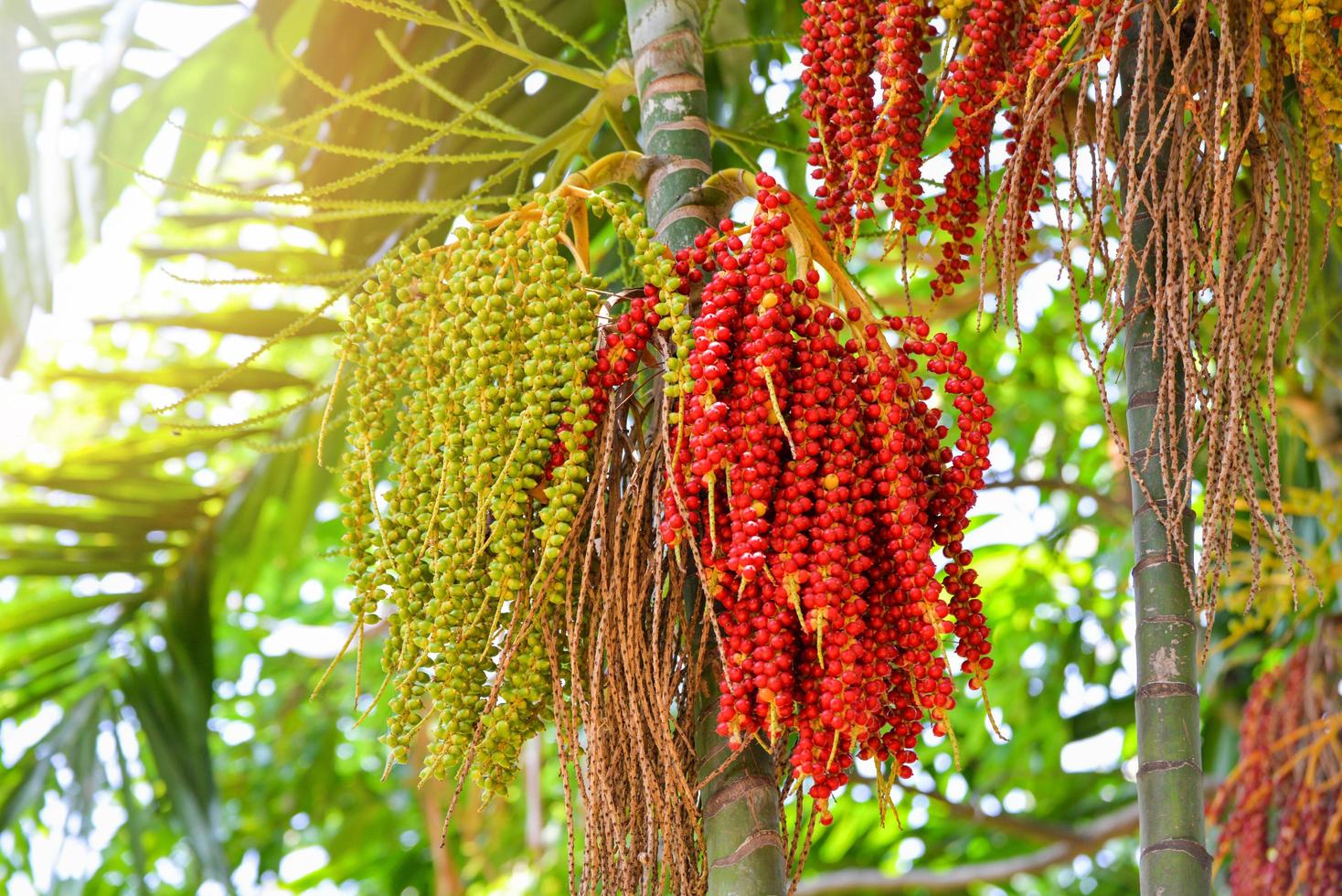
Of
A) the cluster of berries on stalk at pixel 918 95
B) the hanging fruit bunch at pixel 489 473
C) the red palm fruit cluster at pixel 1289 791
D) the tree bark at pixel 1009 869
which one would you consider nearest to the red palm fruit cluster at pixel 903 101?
the cluster of berries on stalk at pixel 918 95

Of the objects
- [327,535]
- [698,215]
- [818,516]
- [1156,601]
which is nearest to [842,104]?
[698,215]

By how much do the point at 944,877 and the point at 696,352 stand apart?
3125 millimetres

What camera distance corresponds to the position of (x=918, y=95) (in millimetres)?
1443

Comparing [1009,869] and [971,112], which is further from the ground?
[971,112]

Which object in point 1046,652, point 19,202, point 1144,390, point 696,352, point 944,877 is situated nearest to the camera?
point 696,352

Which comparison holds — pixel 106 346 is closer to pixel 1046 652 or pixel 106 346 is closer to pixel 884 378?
pixel 1046 652

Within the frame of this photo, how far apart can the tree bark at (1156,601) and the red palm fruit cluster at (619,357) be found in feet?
1.56

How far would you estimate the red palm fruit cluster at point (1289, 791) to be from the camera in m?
2.72

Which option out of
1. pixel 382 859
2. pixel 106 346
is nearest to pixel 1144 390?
pixel 382 859

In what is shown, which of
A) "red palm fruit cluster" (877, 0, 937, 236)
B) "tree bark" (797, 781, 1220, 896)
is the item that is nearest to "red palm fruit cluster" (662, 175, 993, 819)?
"red palm fruit cluster" (877, 0, 937, 236)

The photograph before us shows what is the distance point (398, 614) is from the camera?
51.1 inches

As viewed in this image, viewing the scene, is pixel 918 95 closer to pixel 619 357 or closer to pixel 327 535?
pixel 619 357

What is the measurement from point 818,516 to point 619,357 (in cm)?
28

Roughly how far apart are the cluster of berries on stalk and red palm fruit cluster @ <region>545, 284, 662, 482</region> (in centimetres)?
27
